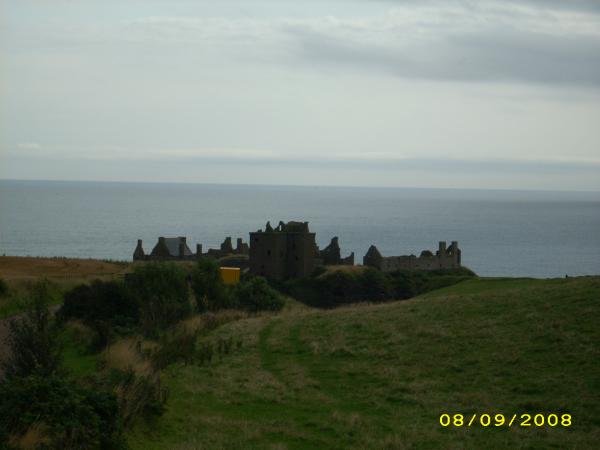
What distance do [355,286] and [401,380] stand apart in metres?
43.9

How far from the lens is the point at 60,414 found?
11.4 m

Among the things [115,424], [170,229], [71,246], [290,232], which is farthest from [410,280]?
[170,229]

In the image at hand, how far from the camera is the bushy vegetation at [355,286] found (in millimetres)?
61000

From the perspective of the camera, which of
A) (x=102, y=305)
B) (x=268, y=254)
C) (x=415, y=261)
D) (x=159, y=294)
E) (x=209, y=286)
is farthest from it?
(x=415, y=261)

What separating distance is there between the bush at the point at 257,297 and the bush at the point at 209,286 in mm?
1621

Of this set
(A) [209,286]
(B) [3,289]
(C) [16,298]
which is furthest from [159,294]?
(B) [3,289]

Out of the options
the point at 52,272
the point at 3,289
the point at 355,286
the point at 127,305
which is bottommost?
the point at 355,286

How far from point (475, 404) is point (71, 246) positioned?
124 metres

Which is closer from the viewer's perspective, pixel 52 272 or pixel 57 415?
pixel 57 415

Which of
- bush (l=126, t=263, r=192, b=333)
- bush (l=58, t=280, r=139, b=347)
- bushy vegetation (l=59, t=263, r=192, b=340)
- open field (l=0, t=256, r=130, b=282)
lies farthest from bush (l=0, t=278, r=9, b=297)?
open field (l=0, t=256, r=130, b=282)

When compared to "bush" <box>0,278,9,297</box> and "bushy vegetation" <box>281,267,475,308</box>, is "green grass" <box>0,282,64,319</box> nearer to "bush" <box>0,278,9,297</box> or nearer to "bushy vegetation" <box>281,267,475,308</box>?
"bush" <box>0,278,9,297</box>

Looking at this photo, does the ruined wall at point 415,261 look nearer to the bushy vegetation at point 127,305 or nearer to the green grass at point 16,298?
the green grass at point 16,298
